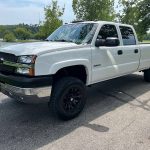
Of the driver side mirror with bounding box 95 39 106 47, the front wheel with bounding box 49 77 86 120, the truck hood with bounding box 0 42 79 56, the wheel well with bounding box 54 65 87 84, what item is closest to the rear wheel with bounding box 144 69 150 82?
the driver side mirror with bounding box 95 39 106 47

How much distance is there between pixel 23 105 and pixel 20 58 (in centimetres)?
181

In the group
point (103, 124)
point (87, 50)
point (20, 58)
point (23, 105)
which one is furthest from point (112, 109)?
point (20, 58)

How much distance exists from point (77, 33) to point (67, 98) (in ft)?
5.08

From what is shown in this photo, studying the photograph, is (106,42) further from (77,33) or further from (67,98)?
(67,98)

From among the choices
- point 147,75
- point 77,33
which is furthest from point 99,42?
point 147,75

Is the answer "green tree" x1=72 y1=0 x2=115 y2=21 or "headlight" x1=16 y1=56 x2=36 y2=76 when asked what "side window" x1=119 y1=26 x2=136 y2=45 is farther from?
"green tree" x1=72 y1=0 x2=115 y2=21

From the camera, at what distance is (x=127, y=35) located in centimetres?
687

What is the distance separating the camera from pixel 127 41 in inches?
265

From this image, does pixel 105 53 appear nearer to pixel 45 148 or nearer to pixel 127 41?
pixel 127 41

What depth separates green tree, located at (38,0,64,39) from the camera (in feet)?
63.7

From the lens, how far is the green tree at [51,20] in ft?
63.7

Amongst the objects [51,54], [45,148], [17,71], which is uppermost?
[51,54]

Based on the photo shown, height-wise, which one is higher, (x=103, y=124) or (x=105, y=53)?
(x=105, y=53)

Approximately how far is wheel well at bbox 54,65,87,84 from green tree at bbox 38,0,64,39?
14257mm
